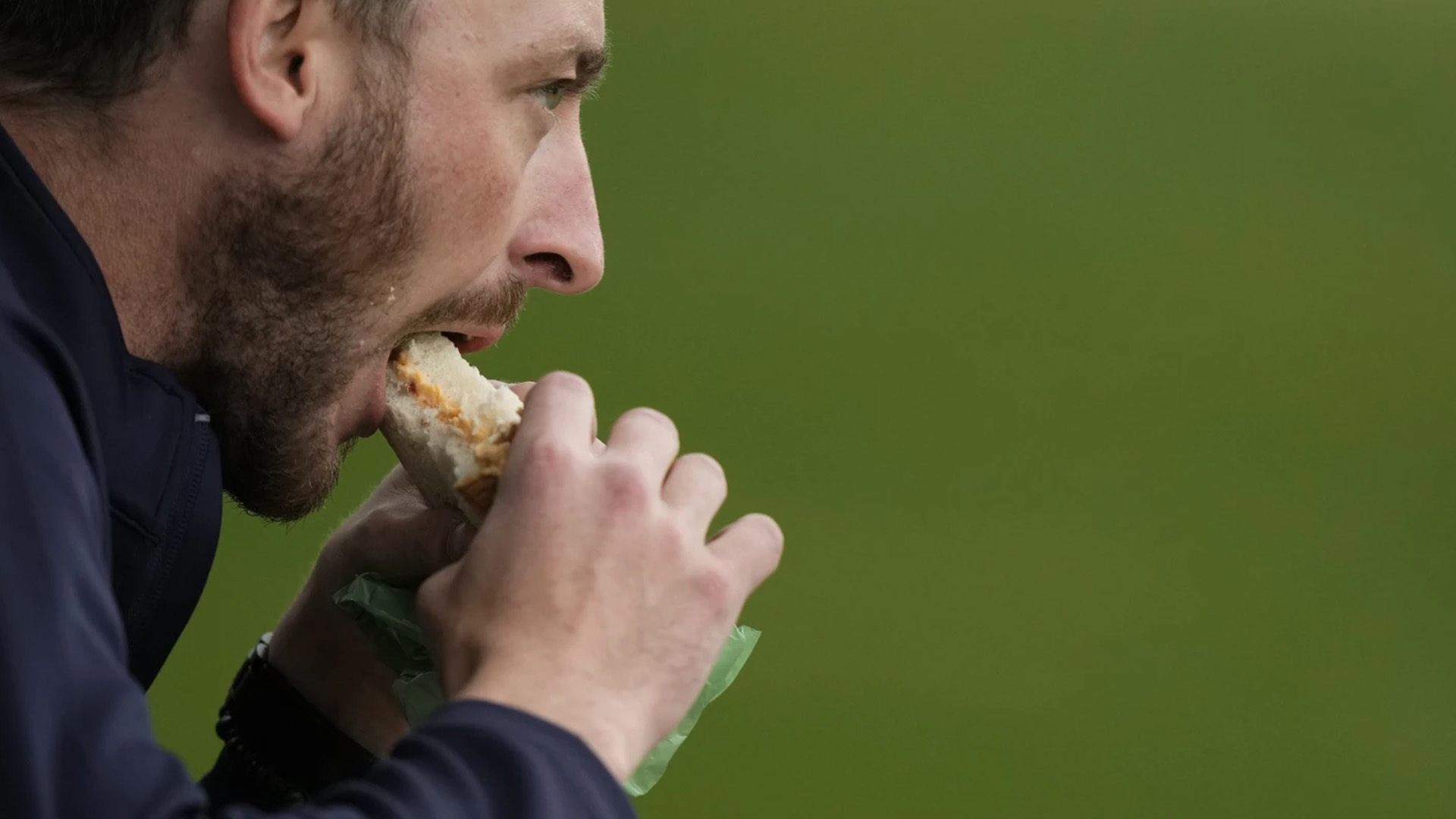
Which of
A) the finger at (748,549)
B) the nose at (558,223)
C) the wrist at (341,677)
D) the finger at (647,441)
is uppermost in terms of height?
the nose at (558,223)

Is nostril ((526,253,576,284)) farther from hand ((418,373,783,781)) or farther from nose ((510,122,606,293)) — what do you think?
hand ((418,373,783,781))

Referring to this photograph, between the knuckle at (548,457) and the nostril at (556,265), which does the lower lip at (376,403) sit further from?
the knuckle at (548,457)

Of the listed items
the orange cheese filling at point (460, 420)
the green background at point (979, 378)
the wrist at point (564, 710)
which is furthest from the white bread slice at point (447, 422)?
the green background at point (979, 378)

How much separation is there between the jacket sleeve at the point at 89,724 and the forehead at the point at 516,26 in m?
0.28

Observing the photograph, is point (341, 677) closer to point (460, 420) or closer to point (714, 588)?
point (460, 420)

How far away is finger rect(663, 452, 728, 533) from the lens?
73cm

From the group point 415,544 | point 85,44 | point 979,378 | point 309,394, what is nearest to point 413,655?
point 415,544

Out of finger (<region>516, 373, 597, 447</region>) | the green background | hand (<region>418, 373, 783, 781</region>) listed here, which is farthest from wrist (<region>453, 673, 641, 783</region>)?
the green background

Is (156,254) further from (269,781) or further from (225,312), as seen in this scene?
(269,781)

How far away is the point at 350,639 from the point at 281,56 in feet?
1.36

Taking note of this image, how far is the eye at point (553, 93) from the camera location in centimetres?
88

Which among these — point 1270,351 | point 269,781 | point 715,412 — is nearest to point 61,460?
point 269,781

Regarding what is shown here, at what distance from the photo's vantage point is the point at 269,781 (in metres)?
1.01

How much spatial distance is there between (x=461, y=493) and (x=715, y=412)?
1.28m
